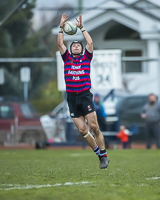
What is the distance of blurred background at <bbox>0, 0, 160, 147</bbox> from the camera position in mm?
18984

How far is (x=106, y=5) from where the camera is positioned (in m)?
23.8

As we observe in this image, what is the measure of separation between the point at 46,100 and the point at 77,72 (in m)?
25.8

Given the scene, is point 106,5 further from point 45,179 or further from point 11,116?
point 45,179

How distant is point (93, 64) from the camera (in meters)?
18.7

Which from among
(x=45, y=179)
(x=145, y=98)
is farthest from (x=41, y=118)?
(x=45, y=179)

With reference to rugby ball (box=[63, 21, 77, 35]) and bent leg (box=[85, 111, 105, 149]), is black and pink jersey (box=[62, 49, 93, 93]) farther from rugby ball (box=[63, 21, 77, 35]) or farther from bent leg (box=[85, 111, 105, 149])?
rugby ball (box=[63, 21, 77, 35])

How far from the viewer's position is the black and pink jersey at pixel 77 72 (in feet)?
28.5

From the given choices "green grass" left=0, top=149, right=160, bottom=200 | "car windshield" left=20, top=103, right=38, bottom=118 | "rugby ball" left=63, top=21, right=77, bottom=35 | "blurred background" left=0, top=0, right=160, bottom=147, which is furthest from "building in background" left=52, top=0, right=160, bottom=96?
"green grass" left=0, top=149, right=160, bottom=200

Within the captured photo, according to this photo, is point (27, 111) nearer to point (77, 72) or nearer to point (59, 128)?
point (59, 128)

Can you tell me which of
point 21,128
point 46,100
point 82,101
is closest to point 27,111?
point 21,128

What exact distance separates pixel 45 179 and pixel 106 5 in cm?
1721

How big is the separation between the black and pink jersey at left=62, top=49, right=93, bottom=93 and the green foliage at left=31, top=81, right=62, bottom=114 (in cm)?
2400

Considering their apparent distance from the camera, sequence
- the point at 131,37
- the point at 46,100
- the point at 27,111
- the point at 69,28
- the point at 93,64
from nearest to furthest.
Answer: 1. the point at 69,28
2. the point at 93,64
3. the point at 27,111
4. the point at 131,37
5. the point at 46,100

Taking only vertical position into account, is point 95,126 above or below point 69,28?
below
